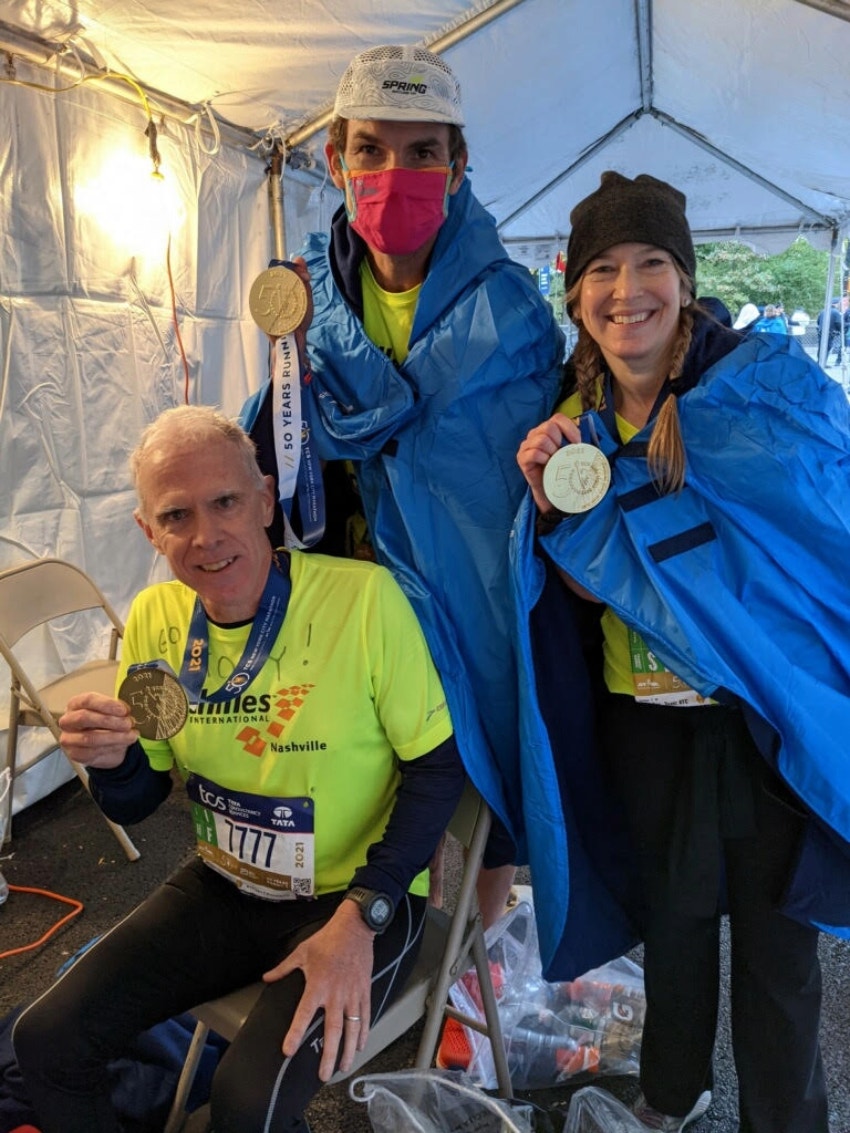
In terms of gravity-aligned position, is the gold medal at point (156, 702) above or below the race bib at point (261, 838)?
above

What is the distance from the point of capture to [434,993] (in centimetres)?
132

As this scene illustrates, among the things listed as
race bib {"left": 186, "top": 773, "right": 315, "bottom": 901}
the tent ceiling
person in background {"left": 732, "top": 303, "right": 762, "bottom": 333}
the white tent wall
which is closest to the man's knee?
race bib {"left": 186, "top": 773, "right": 315, "bottom": 901}

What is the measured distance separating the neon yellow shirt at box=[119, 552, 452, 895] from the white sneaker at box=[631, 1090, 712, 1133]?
2.38 feet

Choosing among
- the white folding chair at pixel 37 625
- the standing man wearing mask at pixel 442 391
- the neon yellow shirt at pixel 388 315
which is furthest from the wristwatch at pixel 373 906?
the white folding chair at pixel 37 625

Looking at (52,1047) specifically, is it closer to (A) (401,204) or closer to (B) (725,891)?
(B) (725,891)

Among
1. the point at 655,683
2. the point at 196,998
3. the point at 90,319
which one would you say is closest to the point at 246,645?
the point at 196,998

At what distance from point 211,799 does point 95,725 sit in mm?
248

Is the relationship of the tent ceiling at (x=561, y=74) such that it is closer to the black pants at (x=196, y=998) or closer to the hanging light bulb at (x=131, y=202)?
the hanging light bulb at (x=131, y=202)

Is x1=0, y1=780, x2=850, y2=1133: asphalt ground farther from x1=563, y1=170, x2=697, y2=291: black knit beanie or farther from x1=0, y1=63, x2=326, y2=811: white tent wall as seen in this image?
x1=563, y1=170, x2=697, y2=291: black knit beanie

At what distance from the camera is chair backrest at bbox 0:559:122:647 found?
2.53 m

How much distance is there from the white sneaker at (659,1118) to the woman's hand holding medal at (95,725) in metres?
1.26

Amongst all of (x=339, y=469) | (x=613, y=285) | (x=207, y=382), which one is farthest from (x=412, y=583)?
(x=207, y=382)

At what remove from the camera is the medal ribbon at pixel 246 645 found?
1300mm

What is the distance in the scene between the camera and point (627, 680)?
4.50ft
